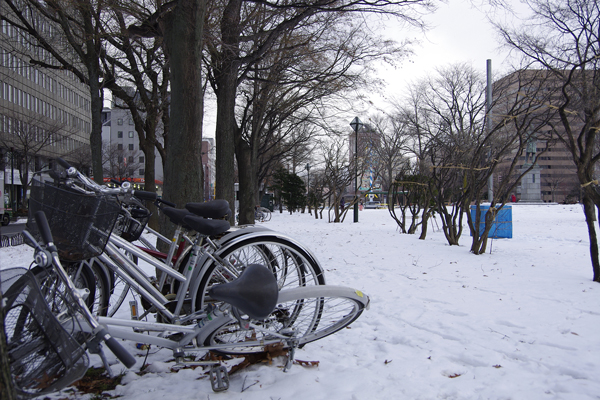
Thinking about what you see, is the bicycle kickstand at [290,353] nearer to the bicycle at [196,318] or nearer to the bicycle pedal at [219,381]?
the bicycle at [196,318]

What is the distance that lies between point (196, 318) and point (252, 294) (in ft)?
2.76

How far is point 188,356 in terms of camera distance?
2.87 meters

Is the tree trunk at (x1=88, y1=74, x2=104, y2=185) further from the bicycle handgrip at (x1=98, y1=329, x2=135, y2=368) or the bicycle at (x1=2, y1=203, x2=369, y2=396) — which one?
the bicycle handgrip at (x1=98, y1=329, x2=135, y2=368)

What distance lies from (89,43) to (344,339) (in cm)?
974

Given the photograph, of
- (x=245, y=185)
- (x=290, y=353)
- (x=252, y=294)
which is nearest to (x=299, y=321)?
(x=290, y=353)

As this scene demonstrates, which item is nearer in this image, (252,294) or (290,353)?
(252,294)

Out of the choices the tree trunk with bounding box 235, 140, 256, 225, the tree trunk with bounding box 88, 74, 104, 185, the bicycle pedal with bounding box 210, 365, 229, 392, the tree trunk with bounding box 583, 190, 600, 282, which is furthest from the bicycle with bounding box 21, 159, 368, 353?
the tree trunk with bounding box 235, 140, 256, 225

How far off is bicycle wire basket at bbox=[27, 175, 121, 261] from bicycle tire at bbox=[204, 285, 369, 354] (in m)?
0.90

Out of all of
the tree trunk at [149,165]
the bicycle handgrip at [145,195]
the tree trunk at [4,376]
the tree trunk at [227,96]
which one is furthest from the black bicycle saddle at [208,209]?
the tree trunk at [149,165]

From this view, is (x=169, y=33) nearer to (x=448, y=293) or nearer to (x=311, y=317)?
(x=311, y=317)

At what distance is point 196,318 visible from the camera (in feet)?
8.30

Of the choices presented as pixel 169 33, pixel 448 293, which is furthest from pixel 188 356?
pixel 169 33

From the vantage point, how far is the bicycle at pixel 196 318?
1632mm

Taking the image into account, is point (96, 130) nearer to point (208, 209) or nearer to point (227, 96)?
point (227, 96)
